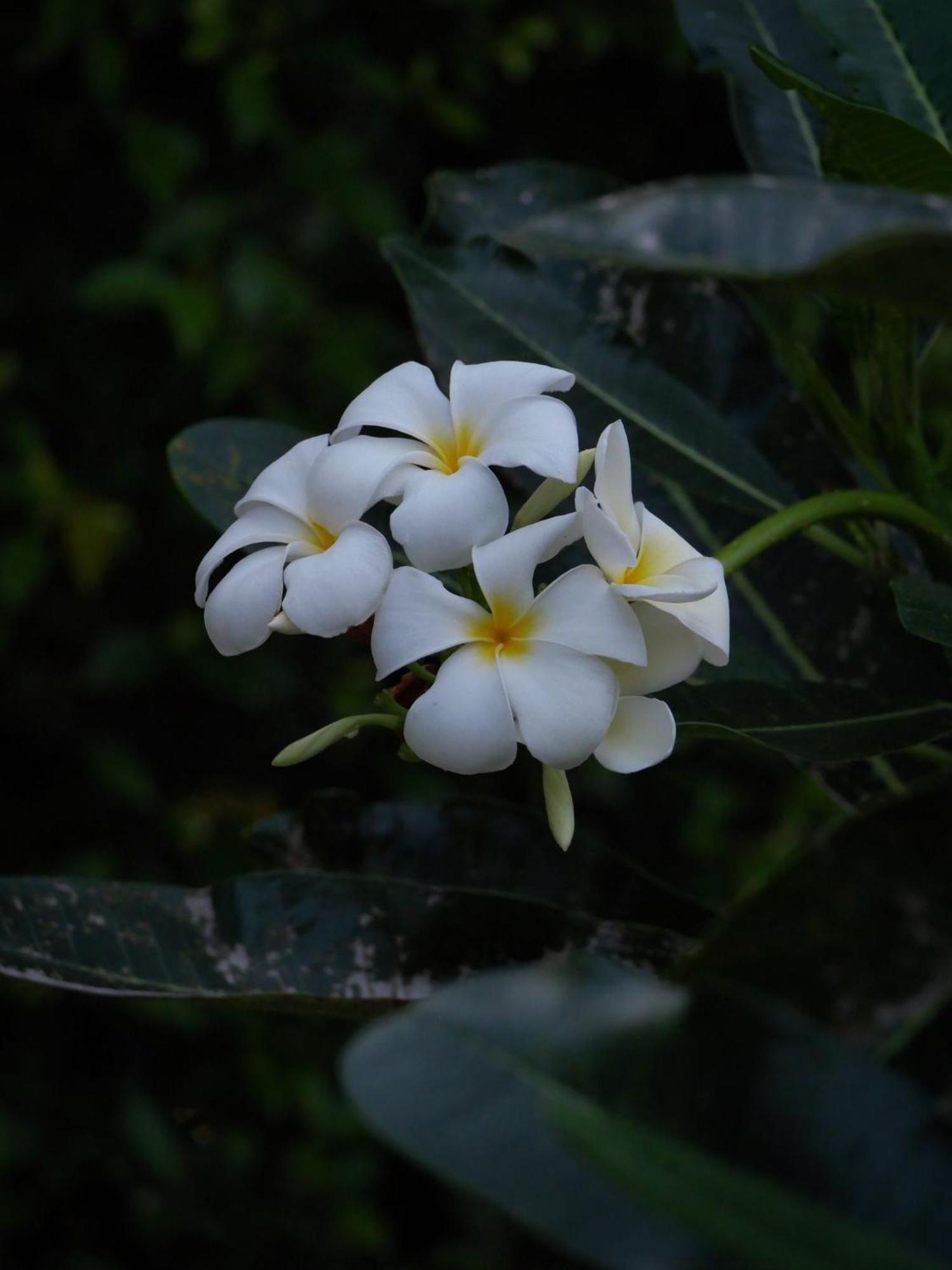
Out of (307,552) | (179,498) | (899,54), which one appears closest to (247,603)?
(307,552)

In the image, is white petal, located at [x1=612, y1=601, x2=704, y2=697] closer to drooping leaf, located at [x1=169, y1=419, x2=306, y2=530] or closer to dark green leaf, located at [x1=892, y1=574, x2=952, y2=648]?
dark green leaf, located at [x1=892, y1=574, x2=952, y2=648]

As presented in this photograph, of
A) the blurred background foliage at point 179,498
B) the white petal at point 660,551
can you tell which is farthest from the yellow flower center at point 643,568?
the blurred background foliage at point 179,498

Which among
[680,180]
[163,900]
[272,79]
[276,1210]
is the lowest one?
[276,1210]

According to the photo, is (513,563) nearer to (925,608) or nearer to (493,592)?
(493,592)

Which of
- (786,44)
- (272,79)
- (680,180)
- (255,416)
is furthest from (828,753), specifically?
(272,79)

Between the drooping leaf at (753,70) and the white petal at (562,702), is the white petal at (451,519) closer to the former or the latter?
the white petal at (562,702)

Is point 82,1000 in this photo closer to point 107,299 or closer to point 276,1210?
point 276,1210
